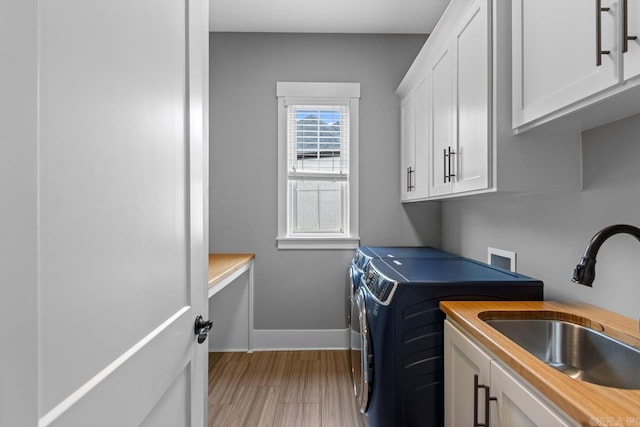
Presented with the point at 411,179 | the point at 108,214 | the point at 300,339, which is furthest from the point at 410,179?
the point at 108,214

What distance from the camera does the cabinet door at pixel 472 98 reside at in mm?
1545

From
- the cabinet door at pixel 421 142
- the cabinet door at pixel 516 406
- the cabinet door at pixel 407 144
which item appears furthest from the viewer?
the cabinet door at pixel 407 144

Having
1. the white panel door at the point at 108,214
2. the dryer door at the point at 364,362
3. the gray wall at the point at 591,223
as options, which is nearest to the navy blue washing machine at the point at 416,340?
the dryer door at the point at 364,362

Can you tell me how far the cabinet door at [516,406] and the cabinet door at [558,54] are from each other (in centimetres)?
78

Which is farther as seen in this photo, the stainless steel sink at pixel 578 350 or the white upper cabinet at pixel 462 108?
the white upper cabinet at pixel 462 108

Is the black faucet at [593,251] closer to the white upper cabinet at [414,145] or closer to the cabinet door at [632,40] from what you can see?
the cabinet door at [632,40]

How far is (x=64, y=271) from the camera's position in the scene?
1.63ft

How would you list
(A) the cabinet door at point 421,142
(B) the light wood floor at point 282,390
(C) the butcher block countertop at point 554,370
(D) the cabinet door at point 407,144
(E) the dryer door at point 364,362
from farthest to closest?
1. (D) the cabinet door at point 407,144
2. (A) the cabinet door at point 421,142
3. (B) the light wood floor at point 282,390
4. (E) the dryer door at point 364,362
5. (C) the butcher block countertop at point 554,370

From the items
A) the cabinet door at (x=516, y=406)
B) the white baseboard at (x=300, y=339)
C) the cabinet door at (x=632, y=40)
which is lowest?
the white baseboard at (x=300, y=339)

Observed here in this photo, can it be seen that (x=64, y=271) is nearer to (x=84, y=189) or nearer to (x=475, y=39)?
(x=84, y=189)

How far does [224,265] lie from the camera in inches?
95.0

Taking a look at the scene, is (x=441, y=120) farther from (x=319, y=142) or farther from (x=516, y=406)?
(x=516, y=406)

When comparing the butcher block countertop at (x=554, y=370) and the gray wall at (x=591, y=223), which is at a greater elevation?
the gray wall at (x=591, y=223)

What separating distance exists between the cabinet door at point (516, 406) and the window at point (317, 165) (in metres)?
2.14
